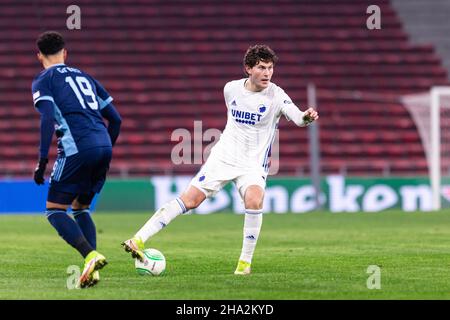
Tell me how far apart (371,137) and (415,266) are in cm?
2040

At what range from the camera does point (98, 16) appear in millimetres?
33156

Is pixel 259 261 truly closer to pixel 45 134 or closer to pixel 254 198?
pixel 254 198

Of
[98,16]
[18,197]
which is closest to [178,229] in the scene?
[18,197]

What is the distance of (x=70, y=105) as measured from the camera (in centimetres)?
907

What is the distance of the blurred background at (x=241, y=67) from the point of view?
1182 inches

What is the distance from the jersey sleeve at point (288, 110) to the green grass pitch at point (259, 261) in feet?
4.48

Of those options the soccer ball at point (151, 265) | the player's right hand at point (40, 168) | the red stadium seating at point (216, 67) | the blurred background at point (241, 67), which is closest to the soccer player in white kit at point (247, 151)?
the soccer ball at point (151, 265)

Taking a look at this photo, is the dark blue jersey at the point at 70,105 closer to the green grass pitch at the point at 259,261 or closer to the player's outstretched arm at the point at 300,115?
the green grass pitch at the point at 259,261

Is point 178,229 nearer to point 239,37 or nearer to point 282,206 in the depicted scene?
point 282,206

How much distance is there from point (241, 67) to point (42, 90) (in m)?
23.3

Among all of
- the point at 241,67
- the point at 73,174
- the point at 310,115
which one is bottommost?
the point at 73,174

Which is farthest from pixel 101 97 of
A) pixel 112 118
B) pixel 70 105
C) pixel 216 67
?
pixel 216 67

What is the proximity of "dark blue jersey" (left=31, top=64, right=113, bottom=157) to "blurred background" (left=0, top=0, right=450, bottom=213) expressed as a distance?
60.1 feet

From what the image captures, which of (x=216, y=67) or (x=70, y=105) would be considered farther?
(x=216, y=67)
